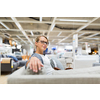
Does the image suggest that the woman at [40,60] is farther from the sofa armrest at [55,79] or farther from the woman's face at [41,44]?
the sofa armrest at [55,79]

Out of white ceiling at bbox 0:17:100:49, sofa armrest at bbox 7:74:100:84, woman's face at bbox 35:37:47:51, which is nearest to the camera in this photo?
sofa armrest at bbox 7:74:100:84

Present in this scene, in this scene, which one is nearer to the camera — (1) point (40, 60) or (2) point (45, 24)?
(1) point (40, 60)

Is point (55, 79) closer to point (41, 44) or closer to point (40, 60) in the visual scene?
point (40, 60)

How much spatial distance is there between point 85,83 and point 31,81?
0.62m

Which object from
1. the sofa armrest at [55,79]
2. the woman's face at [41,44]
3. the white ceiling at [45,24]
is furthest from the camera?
the white ceiling at [45,24]

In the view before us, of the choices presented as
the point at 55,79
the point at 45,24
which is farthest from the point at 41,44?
the point at 45,24

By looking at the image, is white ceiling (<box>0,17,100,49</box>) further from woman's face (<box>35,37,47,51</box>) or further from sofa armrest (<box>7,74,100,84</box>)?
sofa armrest (<box>7,74,100,84</box>)

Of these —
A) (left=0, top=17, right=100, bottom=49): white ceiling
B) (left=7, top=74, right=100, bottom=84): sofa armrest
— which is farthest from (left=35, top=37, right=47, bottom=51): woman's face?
(left=0, top=17, right=100, bottom=49): white ceiling

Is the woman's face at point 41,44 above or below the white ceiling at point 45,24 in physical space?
below

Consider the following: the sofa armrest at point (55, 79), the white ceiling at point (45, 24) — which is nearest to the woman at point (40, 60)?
the sofa armrest at point (55, 79)
